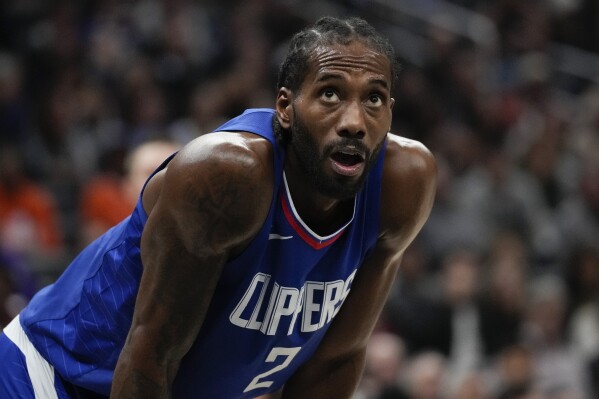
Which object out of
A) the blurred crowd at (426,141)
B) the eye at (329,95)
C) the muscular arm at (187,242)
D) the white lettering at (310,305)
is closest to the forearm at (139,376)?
the muscular arm at (187,242)

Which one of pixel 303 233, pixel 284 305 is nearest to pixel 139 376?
pixel 284 305

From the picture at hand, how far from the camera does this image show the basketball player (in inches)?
96.2

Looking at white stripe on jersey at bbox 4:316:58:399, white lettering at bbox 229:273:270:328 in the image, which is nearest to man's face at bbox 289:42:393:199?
white lettering at bbox 229:273:270:328

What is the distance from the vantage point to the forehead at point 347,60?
98.8 inches

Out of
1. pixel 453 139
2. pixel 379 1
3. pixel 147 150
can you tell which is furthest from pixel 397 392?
pixel 379 1

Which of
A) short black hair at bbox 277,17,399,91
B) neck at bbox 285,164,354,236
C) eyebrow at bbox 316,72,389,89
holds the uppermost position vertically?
short black hair at bbox 277,17,399,91

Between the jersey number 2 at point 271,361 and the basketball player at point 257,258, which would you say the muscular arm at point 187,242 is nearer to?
the basketball player at point 257,258

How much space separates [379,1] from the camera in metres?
9.01

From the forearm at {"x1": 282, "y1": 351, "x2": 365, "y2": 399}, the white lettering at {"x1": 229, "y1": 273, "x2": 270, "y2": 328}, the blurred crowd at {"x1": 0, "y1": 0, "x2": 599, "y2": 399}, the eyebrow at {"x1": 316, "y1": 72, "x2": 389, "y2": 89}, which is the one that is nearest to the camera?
the eyebrow at {"x1": 316, "y1": 72, "x2": 389, "y2": 89}

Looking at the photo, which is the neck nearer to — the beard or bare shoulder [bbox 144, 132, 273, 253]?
the beard

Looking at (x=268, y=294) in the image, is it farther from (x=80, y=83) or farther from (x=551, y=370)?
(x=80, y=83)

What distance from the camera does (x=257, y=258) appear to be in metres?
2.56

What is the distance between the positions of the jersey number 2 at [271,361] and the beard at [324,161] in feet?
1.52

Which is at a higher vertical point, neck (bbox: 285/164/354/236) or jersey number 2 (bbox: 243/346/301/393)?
neck (bbox: 285/164/354/236)
